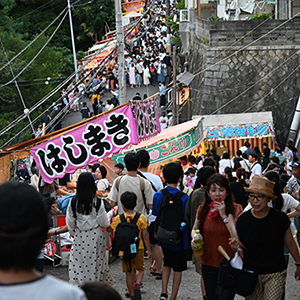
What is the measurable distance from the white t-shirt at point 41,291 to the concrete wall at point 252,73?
18.8 m

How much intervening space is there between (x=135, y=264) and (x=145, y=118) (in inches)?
182

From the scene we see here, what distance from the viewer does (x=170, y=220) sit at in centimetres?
557

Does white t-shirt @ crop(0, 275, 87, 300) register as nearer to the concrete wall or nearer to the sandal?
the sandal

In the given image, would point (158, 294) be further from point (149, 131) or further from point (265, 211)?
point (149, 131)

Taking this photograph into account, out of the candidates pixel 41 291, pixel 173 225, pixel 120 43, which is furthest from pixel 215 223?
pixel 120 43

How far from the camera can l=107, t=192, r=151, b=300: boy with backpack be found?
18.1ft

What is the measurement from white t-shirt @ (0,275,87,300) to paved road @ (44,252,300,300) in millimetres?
4565

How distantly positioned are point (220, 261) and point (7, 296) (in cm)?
313

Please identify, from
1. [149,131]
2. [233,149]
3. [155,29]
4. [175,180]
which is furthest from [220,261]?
[155,29]

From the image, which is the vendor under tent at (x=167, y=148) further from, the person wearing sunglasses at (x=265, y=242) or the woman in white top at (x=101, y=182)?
the person wearing sunglasses at (x=265, y=242)

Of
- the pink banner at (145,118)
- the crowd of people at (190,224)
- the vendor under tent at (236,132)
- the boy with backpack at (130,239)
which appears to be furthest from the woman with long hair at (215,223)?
the vendor under tent at (236,132)

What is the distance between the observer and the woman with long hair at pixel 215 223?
4.68 m

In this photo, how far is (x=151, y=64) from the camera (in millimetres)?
27500

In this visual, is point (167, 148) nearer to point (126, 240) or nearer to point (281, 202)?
point (126, 240)
